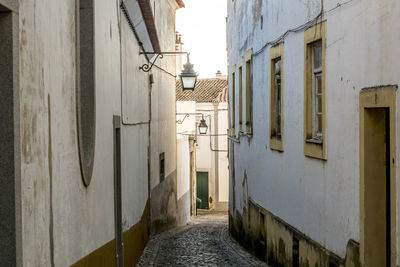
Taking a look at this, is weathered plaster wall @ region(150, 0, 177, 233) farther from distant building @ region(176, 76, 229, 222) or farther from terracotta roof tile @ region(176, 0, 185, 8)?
distant building @ region(176, 76, 229, 222)

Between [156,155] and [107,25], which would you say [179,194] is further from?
[107,25]

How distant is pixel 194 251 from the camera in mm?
13898

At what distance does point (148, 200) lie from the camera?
14.5 meters

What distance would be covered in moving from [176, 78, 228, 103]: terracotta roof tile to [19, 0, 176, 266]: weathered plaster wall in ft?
95.3

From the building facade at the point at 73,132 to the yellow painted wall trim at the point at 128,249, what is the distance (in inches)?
0.7

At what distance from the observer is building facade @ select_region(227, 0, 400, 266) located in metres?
6.35

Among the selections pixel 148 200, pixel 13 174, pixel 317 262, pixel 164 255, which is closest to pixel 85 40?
pixel 13 174

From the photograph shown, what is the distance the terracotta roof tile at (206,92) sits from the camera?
39.2m

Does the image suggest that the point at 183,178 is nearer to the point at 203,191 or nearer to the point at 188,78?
the point at 188,78

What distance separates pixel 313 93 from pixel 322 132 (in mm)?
952

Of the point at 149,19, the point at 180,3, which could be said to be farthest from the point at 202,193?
the point at 149,19

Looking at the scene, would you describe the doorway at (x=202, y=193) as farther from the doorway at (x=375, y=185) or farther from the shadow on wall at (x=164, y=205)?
the doorway at (x=375, y=185)

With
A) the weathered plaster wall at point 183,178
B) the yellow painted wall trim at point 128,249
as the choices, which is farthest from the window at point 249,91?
the weathered plaster wall at point 183,178

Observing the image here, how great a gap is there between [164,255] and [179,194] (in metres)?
10.9
